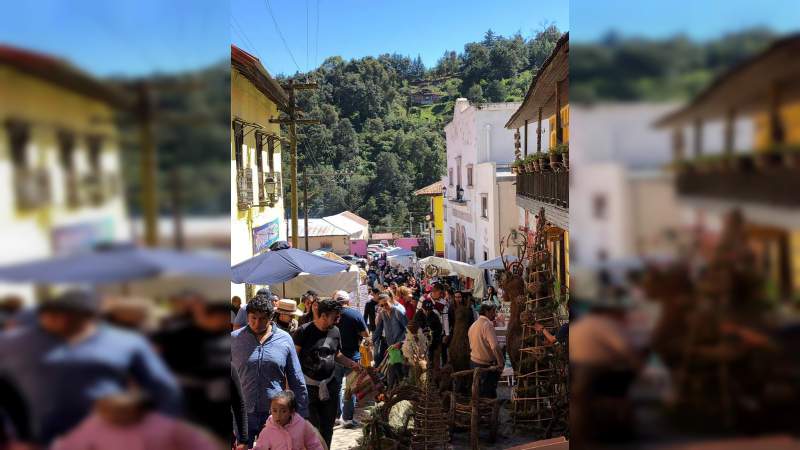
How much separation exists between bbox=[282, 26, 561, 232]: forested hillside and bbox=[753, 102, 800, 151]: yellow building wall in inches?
223

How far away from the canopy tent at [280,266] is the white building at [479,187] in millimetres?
7366

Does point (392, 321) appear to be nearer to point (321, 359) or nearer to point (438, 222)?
point (321, 359)

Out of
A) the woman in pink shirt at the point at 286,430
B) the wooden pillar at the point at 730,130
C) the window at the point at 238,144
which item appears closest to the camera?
the wooden pillar at the point at 730,130

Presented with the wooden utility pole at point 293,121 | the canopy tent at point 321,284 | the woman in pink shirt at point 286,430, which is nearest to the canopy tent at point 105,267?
the woman in pink shirt at point 286,430

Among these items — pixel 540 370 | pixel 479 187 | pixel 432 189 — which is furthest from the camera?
pixel 479 187

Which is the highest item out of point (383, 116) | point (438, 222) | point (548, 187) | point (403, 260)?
point (383, 116)

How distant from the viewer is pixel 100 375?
3.42ft

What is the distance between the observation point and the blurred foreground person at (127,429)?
1.03 metres

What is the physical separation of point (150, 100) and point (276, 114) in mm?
6213

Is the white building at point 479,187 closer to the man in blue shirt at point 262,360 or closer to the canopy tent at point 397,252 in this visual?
the canopy tent at point 397,252

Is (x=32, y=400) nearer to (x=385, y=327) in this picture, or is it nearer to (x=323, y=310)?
(x=323, y=310)

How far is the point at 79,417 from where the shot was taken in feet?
3.37

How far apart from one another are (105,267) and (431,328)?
502cm

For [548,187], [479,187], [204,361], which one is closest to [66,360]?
[204,361]
